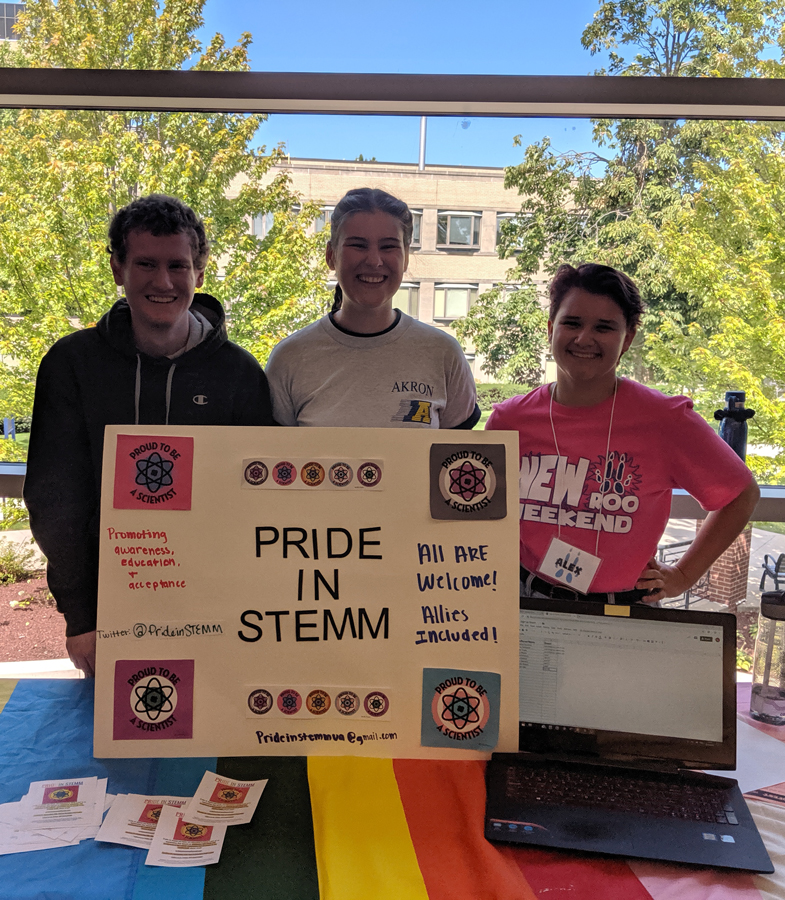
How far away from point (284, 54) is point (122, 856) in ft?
21.8

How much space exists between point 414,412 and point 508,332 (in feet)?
18.6

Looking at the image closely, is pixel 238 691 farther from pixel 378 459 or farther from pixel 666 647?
pixel 666 647

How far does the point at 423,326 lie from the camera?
1.61m

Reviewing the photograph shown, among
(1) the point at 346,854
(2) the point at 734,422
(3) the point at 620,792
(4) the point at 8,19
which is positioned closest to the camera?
(1) the point at 346,854

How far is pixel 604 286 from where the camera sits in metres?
1.37

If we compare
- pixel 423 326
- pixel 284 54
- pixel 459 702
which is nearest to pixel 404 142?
pixel 284 54

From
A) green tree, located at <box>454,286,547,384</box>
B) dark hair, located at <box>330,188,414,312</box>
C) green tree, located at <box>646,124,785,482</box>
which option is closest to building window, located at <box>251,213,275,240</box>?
green tree, located at <box>454,286,547,384</box>

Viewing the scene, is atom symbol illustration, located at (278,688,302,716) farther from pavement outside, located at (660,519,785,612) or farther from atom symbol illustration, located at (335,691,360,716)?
pavement outside, located at (660,519,785,612)

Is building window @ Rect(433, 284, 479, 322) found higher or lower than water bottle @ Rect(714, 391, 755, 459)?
higher

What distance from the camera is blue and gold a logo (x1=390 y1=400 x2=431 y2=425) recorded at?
152 cm

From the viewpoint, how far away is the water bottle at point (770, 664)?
1.14 metres

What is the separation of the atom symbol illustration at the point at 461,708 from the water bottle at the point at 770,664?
0.56 meters

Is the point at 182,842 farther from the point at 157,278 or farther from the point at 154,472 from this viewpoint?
the point at 157,278

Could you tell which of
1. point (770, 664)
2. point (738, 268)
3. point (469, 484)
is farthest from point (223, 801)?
point (738, 268)
